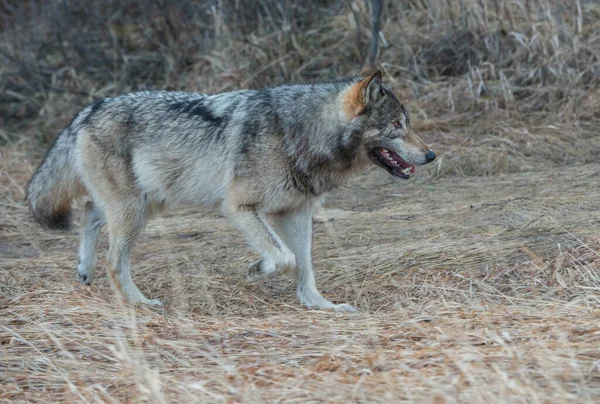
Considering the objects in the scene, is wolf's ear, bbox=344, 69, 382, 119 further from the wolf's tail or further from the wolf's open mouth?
the wolf's tail

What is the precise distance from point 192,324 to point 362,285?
1.45 meters

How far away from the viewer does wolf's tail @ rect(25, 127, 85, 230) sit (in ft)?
20.1

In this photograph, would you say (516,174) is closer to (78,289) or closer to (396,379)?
(78,289)

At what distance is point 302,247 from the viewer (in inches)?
228

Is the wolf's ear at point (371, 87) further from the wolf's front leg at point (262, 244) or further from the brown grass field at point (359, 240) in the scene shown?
the brown grass field at point (359, 240)

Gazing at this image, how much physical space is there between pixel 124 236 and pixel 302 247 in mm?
1232

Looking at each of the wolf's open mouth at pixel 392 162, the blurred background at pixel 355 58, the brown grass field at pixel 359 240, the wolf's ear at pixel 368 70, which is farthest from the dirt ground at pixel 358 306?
the wolf's ear at pixel 368 70

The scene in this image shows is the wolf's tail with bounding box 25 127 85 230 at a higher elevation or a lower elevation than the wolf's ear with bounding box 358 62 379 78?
lower

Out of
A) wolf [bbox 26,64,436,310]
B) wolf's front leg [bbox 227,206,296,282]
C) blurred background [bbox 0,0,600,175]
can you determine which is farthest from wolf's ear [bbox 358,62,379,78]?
blurred background [bbox 0,0,600,175]

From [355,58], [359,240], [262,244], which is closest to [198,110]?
[262,244]

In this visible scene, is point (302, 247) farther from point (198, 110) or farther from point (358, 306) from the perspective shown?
point (198, 110)

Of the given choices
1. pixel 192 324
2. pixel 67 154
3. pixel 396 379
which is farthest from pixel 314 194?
pixel 396 379

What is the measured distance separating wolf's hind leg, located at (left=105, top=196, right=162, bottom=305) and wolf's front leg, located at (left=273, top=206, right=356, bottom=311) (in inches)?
37.3

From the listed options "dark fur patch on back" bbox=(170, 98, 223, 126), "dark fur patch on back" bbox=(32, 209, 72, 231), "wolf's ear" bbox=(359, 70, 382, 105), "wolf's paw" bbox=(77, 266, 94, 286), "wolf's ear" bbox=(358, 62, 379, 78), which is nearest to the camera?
"wolf's ear" bbox=(359, 70, 382, 105)
